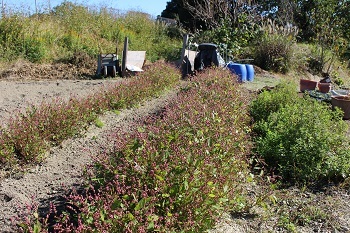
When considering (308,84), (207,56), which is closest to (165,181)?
(308,84)

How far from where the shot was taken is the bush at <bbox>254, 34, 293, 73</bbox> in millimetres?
14859

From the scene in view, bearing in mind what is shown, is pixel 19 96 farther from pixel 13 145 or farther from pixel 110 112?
pixel 13 145

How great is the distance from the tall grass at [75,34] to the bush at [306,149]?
8.72 m

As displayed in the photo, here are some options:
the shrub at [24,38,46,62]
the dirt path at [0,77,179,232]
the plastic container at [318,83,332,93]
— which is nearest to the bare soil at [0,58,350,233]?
the dirt path at [0,77,179,232]

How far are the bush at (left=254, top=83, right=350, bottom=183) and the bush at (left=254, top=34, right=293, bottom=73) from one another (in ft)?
32.4

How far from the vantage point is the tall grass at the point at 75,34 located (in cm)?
1214

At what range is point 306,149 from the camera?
453 centimetres

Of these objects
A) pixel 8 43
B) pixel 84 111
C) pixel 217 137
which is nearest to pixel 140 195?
pixel 217 137

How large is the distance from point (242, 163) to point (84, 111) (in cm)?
253

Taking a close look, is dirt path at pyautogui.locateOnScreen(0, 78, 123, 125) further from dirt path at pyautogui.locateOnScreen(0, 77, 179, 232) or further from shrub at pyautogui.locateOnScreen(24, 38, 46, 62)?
shrub at pyautogui.locateOnScreen(24, 38, 46, 62)

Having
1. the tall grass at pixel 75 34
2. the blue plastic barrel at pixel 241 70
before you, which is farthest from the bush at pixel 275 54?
the blue plastic barrel at pixel 241 70

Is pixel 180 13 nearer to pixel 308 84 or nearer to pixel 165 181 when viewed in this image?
pixel 308 84

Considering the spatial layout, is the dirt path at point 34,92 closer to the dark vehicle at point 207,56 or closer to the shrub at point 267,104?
the shrub at point 267,104

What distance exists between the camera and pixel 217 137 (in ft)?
11.6
